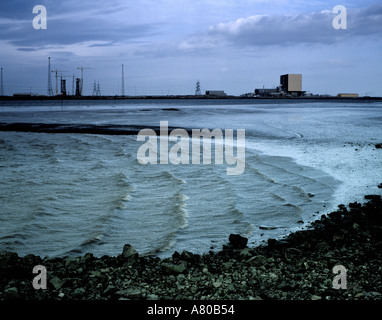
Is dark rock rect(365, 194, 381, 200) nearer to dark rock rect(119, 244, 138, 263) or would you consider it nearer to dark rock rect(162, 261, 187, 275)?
dark rock rect(162, 261, 187, 275)

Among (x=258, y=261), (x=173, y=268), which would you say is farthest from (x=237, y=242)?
(x=173, y=268)

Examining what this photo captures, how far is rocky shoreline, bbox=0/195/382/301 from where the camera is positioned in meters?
4.86

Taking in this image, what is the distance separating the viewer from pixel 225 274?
5484 mm

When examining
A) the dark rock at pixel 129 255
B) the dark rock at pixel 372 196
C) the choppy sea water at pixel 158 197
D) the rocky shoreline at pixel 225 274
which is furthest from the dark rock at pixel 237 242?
the dark rock at pixel 372 196

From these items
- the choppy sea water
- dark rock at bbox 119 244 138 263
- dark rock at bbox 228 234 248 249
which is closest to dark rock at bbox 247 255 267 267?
dark rock at bbox 228 234 248 249

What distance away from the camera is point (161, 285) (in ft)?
17.0

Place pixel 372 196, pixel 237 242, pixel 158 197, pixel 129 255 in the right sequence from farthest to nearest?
pixel 158 197, pixel 372 196, pixel 237 242, pixel 129 255

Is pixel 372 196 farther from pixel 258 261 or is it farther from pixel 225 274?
pixel 225 274

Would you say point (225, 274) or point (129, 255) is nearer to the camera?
point (225, 274)

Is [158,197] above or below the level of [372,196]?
below

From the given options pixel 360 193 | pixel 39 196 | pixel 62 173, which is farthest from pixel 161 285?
A: pixel 62 173
